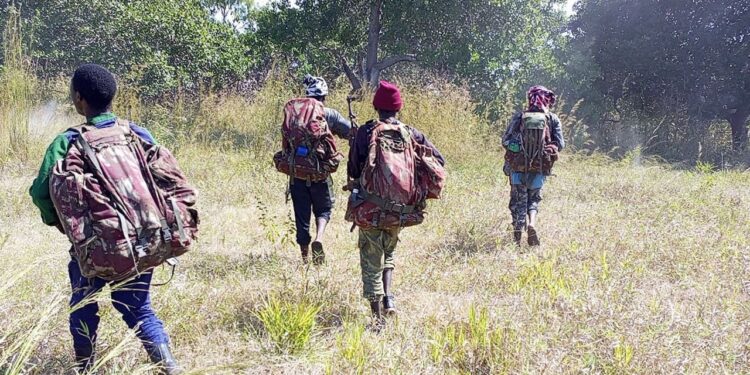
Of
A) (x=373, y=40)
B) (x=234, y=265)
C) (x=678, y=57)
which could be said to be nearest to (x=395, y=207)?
(x=234, y=265)

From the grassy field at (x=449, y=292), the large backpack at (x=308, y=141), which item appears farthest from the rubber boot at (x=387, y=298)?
the large backpack at (x=308, y=141)

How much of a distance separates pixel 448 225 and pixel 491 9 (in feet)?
24.6

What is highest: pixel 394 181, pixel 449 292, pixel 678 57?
pixel 678 57

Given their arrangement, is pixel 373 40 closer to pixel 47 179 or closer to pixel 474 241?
pixel 474 241

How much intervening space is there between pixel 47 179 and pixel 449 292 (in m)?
2.43

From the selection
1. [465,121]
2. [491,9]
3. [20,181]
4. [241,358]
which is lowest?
[241,358]

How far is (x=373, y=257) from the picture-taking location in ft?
9.88

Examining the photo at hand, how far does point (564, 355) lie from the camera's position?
232cm

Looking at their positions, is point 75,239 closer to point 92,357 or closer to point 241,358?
point 92,357

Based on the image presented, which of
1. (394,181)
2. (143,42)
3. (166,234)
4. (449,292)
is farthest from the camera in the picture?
(143,42)

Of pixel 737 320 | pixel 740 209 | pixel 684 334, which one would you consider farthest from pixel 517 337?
pixel 740 209

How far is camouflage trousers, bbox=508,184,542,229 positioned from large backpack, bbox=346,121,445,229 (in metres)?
1.99

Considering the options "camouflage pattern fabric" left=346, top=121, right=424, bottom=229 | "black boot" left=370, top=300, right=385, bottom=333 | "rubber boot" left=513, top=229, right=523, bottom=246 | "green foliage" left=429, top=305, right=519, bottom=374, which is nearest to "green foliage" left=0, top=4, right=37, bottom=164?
"camouflage pattern fabric" left=346, top=121, right=424, bottom=229

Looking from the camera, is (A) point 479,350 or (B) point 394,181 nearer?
(A) point 479,350
